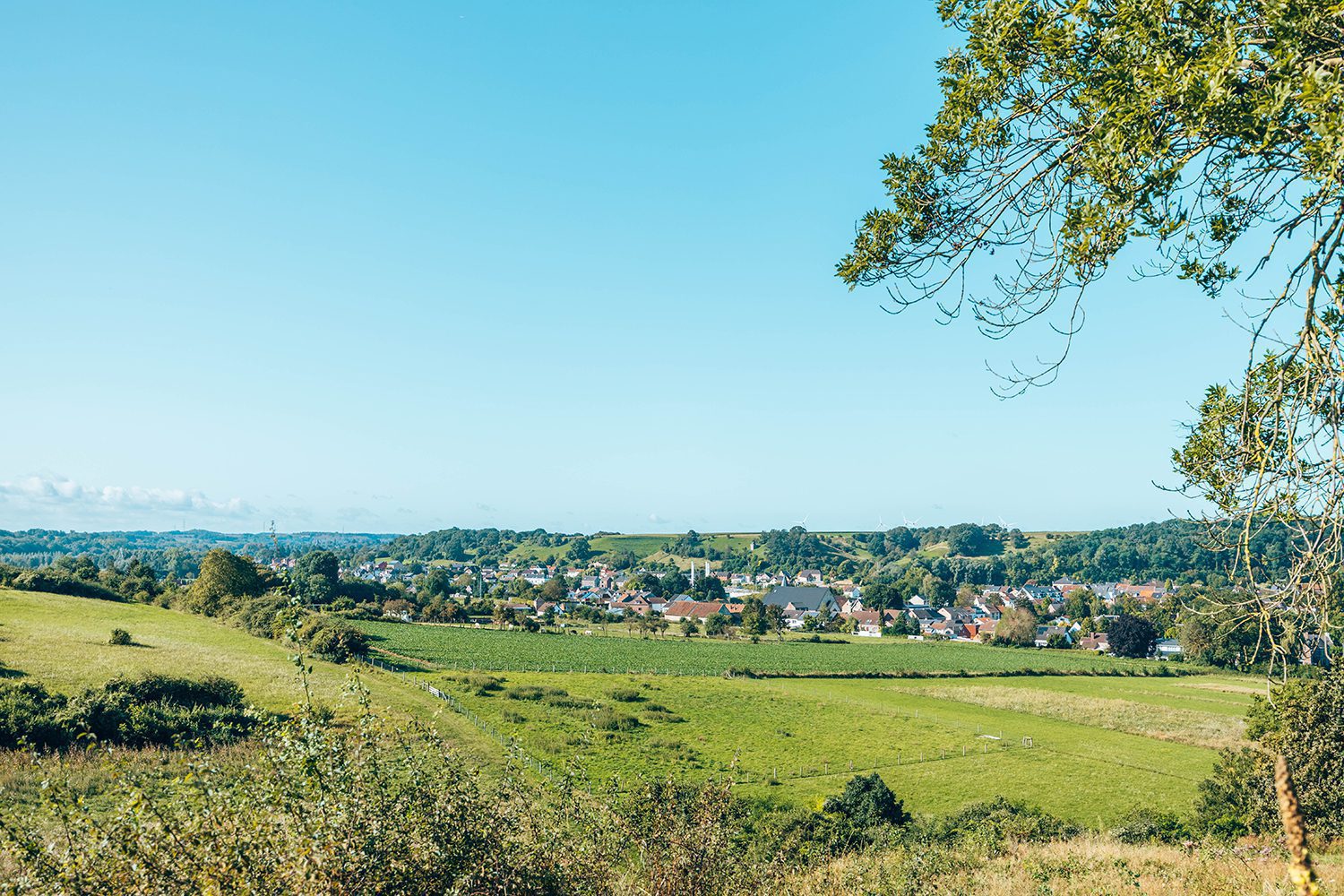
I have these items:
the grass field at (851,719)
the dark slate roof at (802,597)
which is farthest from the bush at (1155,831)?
the dark slate roof at (802,597)

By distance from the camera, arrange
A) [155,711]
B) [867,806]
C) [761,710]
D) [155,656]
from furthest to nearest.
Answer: [761,710]
[155,656]
[155,711]
[867,806]

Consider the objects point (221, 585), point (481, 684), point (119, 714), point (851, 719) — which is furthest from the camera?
point (221, 585)

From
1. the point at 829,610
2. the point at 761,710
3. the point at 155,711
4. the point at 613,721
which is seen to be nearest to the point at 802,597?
the point at 829,610

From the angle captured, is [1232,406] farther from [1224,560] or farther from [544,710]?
[544,710]

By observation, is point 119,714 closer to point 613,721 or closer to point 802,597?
point 613,721

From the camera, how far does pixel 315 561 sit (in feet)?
355

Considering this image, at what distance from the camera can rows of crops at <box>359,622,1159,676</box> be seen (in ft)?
211

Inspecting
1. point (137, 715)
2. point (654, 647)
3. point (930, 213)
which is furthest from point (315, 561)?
point (930, 213)

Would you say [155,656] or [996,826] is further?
[155,656]

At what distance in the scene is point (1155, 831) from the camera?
65.2ft

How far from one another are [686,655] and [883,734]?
3536 cm

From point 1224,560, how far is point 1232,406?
4.27 feet

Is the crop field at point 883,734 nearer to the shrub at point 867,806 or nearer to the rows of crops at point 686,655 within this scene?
the shrub at point 867,806

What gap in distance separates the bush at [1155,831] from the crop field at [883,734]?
4812 millimetres
